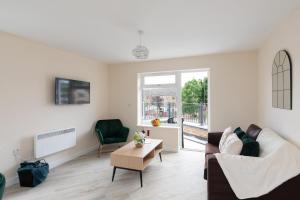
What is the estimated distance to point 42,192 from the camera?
2.49 meters

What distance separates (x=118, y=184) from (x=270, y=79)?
9.82 feet

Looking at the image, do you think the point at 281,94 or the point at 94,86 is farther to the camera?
the point at 94,86

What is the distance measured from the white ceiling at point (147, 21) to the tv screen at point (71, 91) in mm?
741

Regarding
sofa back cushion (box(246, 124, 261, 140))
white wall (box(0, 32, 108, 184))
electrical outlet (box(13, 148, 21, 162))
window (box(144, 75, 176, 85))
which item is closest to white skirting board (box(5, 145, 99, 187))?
white wall (box(0, 32, 108, 184))

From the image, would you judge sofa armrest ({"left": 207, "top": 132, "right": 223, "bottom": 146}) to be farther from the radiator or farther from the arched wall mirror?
the radiator

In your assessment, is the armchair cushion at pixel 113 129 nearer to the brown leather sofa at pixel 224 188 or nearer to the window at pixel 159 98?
the window at pixel 159 98

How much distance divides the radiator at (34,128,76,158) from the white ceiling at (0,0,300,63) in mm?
1701

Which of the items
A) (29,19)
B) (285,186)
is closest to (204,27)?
(285,186)

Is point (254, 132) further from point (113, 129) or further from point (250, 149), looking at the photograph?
point (113, 129)

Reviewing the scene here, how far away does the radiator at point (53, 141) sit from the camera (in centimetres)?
302

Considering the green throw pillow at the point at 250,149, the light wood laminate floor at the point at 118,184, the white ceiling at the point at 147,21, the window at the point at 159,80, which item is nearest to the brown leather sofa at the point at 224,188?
the green throw pillow at the point at 250,149

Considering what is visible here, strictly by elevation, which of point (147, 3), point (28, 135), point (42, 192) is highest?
point (147, 3)

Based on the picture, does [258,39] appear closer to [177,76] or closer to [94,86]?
[177,76]

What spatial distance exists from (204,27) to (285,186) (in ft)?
6.91
